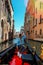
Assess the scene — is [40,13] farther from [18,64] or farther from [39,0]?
[18,64]

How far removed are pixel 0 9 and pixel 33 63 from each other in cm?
559

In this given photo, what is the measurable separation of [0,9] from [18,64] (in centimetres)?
490

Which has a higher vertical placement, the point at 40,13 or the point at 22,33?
the point at 40,13

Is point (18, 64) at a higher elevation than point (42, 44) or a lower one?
lower

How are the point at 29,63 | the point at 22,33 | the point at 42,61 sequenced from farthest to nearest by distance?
the point at 22,33
the point at 29,63
the point at 42,61

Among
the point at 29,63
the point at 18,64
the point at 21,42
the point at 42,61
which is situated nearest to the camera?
the point at 42,61

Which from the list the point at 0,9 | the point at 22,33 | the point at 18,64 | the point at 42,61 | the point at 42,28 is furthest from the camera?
the point at 22,33

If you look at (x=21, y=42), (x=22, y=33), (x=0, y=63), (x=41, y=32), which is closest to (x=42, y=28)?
(x=41, y=32)

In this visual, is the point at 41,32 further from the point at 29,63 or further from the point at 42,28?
the point at 29,63

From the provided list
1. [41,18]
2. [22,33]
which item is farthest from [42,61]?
[22,33]

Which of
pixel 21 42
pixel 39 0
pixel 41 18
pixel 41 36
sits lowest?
pixel 21 42

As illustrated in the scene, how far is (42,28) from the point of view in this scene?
15.5 ft

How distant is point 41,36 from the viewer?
16.2 ft

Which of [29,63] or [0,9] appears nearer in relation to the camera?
[29,63]
